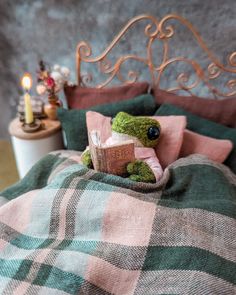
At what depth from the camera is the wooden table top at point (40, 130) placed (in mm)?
1863

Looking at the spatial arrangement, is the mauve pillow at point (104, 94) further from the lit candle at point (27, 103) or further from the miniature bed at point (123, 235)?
the miniature bed at point (123, 235)

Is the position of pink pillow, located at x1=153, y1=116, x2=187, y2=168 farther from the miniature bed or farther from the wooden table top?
the wooden table top

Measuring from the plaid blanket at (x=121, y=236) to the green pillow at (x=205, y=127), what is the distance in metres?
0.24

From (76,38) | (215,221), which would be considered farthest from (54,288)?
(76,38)

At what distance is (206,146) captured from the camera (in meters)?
1.54

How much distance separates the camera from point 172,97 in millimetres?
1757

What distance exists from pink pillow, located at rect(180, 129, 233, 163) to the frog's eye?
190 mm

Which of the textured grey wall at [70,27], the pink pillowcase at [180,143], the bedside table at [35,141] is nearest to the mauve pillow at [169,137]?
the pink pillowcase at [180,143]

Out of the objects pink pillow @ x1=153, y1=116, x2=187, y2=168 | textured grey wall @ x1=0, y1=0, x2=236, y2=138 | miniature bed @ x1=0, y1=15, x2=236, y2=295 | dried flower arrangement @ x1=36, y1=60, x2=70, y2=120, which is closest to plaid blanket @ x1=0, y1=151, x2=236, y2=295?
miniature bed @ x1=0, y1=15, x2=236, y2=295

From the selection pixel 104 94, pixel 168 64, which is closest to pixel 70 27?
pixel 104 94

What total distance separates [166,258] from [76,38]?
169 centimetres

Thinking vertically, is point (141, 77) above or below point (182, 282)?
above

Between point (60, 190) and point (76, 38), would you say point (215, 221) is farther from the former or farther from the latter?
point (76, 38)

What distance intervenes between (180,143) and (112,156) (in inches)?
14.0
